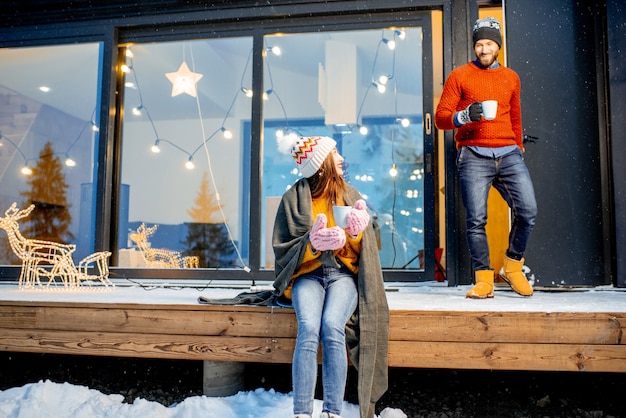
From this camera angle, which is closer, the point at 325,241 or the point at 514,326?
the point at 325,241

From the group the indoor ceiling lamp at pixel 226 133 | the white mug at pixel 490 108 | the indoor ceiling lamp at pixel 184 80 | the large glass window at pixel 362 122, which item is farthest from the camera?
the indoor ceiling lamp at pixel 226 133

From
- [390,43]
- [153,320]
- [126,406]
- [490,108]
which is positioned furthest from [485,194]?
[390,43]

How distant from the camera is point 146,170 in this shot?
587cm

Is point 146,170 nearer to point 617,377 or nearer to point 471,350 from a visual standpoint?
point 471,350

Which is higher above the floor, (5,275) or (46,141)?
(46,141)

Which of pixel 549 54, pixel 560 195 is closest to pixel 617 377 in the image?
pixel 560 195

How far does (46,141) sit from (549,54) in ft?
16.2

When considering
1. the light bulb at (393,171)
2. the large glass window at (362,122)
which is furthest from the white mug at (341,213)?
the light bulb at (393,171)

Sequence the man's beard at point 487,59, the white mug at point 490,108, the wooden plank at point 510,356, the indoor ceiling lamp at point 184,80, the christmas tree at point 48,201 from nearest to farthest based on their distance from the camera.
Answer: the wooden plank at point 510,356, the white mug at point 490,108, the man's beard at point 487,59, the christmas tree at point 48,201, the indoor ceiling lamp at point 184,80

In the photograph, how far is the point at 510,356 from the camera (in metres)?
2.34

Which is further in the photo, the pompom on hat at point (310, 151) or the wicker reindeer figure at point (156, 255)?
the wicker reindeer figure at point (156, 255)

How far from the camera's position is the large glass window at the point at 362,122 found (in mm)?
5418

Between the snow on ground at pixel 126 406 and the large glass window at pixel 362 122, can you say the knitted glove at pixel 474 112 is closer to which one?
the snow on ground at pixel 126 406

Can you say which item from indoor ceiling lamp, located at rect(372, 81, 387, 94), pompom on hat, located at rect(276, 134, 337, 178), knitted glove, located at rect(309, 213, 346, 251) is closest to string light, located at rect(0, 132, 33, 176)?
indoor ceiling lamp, located at rect(372, 81, 387, 94)
